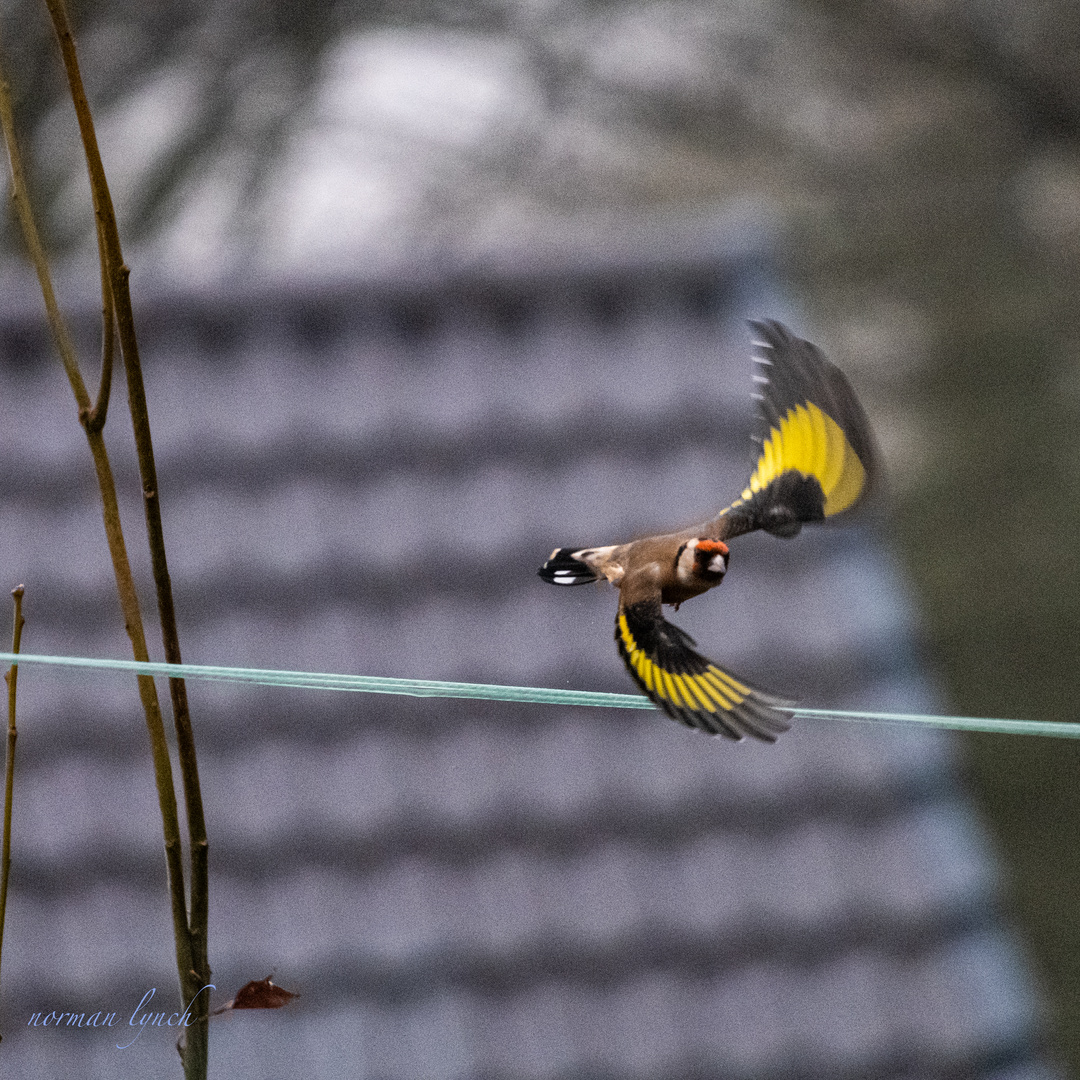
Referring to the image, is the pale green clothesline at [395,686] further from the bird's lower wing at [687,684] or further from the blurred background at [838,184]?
the blurred background at [838,184]

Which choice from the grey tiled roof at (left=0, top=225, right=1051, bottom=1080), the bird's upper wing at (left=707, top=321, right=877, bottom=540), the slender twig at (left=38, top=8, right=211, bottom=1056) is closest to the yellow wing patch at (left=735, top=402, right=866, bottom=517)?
the bird's upper wing at (left=707, top=321, right=877, bottom=540)

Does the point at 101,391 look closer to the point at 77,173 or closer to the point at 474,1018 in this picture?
the point at 474,1018

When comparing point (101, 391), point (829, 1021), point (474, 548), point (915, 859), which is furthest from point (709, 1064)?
point (101, 391)

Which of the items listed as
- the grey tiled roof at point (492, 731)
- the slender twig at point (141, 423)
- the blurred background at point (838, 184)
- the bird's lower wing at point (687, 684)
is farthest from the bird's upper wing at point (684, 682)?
the blurred background at point (838, 184)

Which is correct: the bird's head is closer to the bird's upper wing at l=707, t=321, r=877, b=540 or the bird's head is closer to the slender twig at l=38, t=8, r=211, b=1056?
the bird's upper wing at l=707, t=321, r=877, b=540

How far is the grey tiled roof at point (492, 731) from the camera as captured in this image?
1.02 meters

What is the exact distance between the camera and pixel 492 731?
1.10m

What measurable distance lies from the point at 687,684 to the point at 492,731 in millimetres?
775

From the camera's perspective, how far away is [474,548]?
3.74 feet

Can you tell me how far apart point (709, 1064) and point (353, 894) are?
1.03 feet

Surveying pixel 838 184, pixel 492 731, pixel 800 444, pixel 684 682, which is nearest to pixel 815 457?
pixel 800 444

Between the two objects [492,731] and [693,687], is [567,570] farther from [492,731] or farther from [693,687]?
[492,731]

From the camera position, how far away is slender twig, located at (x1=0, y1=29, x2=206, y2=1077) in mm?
309

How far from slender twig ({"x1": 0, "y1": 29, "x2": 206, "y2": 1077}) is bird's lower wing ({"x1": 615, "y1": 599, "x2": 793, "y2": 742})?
0.12 meters
